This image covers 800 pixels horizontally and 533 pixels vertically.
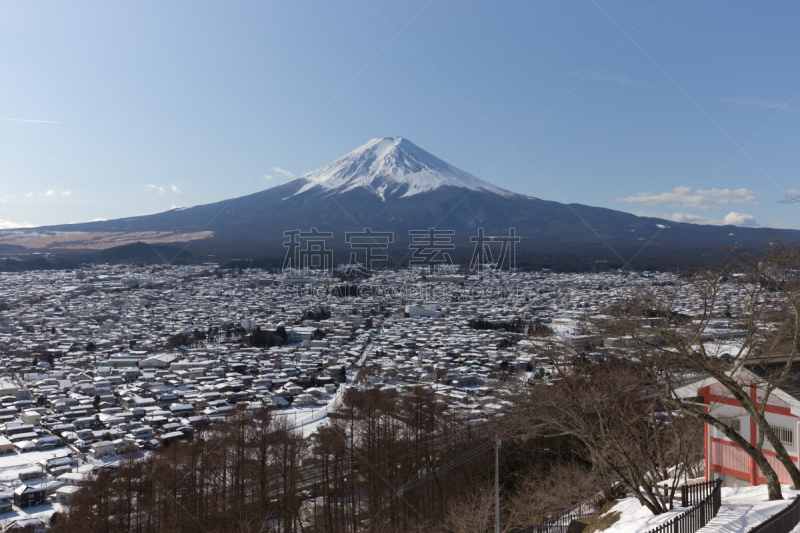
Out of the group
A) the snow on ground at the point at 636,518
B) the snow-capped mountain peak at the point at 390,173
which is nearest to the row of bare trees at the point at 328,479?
the snow on ground at the point at 636,518

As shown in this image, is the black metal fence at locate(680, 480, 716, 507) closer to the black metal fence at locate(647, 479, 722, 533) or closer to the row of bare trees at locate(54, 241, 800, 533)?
the black metal fence at locate(647, 479, 722, 533)

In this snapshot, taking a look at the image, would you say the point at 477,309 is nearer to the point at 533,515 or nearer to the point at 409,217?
the point at 533,515

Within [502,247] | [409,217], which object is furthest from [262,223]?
[502,247]

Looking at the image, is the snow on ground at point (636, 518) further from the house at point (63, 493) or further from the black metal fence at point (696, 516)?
the house at point (63, 493)

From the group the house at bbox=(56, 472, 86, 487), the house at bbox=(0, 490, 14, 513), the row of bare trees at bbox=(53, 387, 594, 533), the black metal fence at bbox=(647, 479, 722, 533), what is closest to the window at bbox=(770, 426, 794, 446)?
the black metal fence at bbox=(647, 479, 722, 533)

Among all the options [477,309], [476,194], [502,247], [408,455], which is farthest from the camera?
[476,194]


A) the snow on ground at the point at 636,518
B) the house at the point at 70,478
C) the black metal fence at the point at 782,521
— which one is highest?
the black metal fence at the point at 782,521
